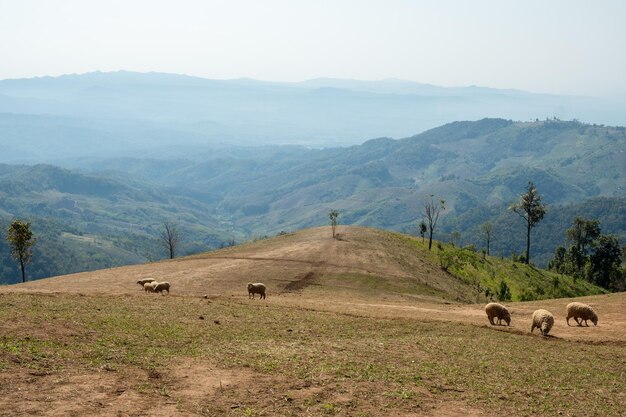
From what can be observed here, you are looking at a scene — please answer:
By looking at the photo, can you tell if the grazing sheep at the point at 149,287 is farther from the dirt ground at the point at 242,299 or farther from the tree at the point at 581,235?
the tree at the point at 581,235

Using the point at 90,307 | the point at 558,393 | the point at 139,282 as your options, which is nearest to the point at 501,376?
the point at 558,393

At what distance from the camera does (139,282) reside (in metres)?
60.5

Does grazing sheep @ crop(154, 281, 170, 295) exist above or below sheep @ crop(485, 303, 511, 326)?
below

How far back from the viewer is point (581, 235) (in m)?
140

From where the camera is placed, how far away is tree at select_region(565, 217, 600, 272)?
137 m

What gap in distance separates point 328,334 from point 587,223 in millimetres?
121502

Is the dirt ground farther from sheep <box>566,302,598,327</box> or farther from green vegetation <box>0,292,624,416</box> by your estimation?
sheep <box>566,302,598,327</box>

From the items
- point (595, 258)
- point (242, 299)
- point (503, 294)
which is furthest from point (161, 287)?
Answer: point (595, 258)

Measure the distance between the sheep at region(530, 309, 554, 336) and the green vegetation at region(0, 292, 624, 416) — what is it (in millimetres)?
1506

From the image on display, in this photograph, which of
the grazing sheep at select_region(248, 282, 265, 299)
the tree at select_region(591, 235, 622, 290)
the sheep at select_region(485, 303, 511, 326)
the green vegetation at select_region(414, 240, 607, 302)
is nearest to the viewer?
the sheep at select_region(485, 303, 511, 326)

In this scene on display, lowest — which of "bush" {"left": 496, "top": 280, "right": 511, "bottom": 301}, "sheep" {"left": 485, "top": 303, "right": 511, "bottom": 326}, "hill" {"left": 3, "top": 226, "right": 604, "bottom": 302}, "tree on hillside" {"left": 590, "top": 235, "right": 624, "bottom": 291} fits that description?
"tree on hillside" {"left": 590, "top": 235, "right": 624, "bottom": 291}

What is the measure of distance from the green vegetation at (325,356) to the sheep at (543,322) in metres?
1.51

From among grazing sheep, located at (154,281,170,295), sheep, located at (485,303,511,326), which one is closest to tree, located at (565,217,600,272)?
sheep, located at (485,303,511,326)

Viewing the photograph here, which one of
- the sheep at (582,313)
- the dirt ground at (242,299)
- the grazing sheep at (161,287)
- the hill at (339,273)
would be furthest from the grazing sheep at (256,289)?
the sheep at (582,313)
